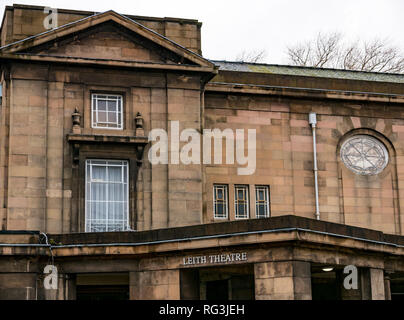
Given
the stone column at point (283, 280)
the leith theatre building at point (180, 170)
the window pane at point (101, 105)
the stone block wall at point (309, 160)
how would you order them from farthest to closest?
1. the stone block wall at point (309, 160)
2. the window pane at point (101, 105)
3. the leith theatre building at point (180, 170)
4. the stone column at point (283, 280)

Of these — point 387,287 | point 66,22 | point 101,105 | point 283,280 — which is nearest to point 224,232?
point 283,280

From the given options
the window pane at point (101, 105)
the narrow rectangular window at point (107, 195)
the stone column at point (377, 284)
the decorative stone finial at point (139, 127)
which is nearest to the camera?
the stone column at point (377, 284)

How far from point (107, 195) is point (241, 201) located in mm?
5736

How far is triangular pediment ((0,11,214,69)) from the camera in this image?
106 ft

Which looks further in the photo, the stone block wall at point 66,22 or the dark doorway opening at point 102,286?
the stone block wall at point 66,22

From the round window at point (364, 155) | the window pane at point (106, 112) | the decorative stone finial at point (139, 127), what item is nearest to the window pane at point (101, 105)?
the window pane at point (106, 112)

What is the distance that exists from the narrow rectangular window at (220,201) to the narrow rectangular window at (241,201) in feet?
1.46

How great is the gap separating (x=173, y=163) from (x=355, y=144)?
8.80 meters

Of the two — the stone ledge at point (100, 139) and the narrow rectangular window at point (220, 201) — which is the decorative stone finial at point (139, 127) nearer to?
the stone ledge at point (100, 139)

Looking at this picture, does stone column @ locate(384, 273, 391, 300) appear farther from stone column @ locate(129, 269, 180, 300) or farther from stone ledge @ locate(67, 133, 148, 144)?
stone ledge @ locate(67, 133, 148, 144)

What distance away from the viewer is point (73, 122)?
32.2 metres

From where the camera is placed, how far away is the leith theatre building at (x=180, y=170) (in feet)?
90.6

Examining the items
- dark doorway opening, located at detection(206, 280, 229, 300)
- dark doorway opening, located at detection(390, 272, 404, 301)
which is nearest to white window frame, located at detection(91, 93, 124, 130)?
dark doorway opening, located at detection(206, 280, 229, 300)
